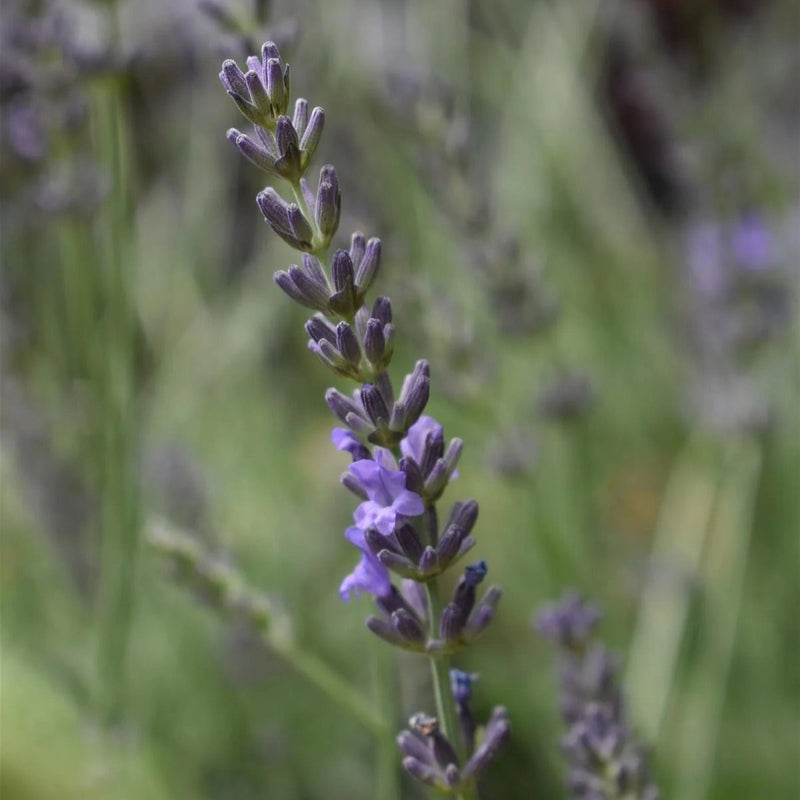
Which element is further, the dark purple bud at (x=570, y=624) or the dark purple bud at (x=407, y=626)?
the dark purple bud at (x=570, y=624)

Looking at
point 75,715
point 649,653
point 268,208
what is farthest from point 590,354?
point 268,208

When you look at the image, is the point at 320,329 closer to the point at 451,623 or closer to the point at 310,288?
the point at 310,288

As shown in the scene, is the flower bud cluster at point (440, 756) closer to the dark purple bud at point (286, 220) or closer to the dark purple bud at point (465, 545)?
the dark purple bud at point (465, 545)

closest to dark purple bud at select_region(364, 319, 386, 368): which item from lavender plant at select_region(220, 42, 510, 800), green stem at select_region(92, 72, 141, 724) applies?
lavender plant at select_region(220, 42, 510, 800)

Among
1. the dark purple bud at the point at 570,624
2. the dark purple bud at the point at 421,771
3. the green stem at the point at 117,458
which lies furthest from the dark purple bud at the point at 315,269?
the green stem at the point at 117,458

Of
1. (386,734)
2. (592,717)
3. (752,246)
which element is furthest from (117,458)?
(752,246)

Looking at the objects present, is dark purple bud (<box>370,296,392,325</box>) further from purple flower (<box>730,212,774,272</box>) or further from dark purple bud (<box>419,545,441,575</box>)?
purple flower (<box>730,212,774,272</box>)
